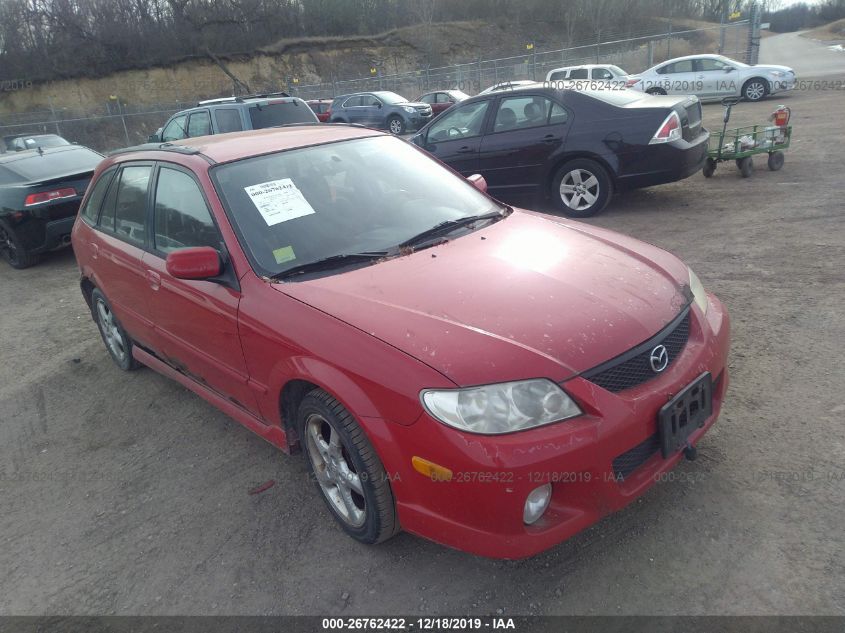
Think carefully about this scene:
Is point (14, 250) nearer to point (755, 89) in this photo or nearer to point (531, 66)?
point (755, 89)

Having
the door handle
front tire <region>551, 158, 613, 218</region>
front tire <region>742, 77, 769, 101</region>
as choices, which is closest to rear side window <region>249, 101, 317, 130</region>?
front tire <region>551, 158, 613, 218</region>

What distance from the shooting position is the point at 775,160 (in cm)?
873

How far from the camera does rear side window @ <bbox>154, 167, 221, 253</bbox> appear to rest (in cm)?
314

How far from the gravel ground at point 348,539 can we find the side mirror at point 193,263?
1180mm

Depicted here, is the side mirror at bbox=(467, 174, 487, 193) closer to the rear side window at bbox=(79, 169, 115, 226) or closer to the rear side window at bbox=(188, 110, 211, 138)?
the rear side window at bbox=(79, 169, 115, 226)

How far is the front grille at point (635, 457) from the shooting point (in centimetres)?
225

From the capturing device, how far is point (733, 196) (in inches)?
304

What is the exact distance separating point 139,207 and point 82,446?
1576 millimetres

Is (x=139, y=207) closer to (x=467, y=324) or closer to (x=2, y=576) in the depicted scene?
(x=2, y=576)

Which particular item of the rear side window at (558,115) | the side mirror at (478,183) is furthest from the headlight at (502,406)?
the rear side window at (558,115)

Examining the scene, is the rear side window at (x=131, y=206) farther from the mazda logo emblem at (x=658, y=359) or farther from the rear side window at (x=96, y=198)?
the mazda logo emblem at (x=658, y=359)

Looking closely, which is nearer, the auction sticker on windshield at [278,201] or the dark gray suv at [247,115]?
the auction sticker on windshield at [278,201]

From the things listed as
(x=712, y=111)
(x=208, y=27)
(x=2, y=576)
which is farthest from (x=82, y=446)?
(x=208, y=27)

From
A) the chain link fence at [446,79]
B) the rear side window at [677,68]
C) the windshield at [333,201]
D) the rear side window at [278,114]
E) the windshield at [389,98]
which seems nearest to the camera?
the windshield at [333,201]
